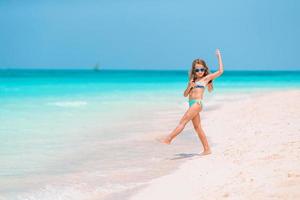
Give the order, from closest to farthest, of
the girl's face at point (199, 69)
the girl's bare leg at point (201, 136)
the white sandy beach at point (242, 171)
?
the white sandy beach at point (242, 171) < the girl's face at point (199, 69) < the girl's bare leg at point (201, 136)

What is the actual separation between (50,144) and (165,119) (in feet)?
14.8

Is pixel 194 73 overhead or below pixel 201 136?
overhead

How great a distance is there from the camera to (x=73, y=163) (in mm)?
6688

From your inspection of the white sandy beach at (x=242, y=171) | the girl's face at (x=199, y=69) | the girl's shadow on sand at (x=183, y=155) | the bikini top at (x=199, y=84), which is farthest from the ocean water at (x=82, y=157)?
the girl's face at (x=199, y=69)

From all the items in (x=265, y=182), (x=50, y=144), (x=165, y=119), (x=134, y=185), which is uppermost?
(x=265, y=182)

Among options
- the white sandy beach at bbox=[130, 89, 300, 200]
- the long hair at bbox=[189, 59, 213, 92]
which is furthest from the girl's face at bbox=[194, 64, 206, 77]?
the white sandy beach at bbox=[130, 89, 300, 200]

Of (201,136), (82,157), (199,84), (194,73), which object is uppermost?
(194,73)

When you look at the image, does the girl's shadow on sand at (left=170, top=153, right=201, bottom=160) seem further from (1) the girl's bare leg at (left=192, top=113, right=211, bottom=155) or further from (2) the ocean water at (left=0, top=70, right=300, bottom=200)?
(1) the girl's bare leg at (left=192, top=113, right=211, bottom=155)

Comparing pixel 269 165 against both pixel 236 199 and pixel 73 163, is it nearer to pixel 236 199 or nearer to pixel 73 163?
pixel 236 199

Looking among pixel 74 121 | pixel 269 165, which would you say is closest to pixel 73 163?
pixel 269 165

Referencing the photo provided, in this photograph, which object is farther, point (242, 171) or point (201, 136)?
point (201, 136)

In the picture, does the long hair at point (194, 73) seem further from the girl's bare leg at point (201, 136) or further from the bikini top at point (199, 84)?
the girl's bare leg at point (201, 136)

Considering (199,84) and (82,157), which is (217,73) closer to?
(199,84)

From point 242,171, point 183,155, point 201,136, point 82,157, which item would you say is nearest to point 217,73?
point 201,136
